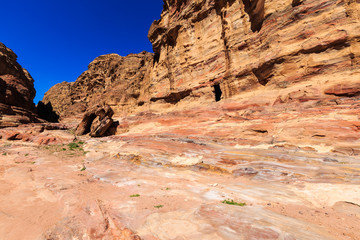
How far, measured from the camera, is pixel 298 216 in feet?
17.2

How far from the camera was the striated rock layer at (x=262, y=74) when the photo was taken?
41.1 ft

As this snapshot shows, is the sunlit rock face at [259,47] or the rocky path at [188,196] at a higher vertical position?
the sunlit rock face at [259,47]

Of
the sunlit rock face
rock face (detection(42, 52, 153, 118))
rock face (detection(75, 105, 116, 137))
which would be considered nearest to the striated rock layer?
the sunlit rock face

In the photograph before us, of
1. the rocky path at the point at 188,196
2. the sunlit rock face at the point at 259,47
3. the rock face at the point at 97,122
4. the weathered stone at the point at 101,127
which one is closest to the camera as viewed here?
the rocky path at the point at 188,196

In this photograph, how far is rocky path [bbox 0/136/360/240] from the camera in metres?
4.25

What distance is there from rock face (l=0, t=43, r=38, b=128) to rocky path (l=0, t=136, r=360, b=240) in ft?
89.5

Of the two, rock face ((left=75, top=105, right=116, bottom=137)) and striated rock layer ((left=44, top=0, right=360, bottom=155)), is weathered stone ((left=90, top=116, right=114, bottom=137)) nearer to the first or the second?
rock face ((left=75, top=105, right=116, bottom=137))

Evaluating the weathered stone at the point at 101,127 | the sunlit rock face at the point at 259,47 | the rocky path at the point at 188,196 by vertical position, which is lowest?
the rocky path at the point at 188,196

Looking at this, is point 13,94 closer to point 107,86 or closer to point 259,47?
point 107,86

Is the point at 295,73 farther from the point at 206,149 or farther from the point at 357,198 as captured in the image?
the point at 357,198

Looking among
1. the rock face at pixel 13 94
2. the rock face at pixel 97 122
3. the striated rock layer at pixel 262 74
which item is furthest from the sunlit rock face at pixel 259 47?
the rock face at pixel 13 94

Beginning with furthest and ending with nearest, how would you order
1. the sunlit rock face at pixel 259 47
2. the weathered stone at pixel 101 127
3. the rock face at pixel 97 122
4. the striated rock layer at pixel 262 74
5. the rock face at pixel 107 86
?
1. the rock face at pixel 107 86
2. the rock face at pixel 97 122
3. the weathered stone at pixel 101 127
4. the sunlit rock face at pixel 259 47
5. the striated rock layer at pixel 262 74

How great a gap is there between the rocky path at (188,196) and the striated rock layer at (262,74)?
276cm

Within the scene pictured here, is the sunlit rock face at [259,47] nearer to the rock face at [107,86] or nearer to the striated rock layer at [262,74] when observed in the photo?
the striated rock layer at [262,74]
